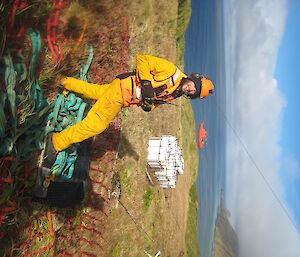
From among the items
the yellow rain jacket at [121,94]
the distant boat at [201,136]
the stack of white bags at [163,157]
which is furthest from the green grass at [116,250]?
the distant boat at [201,136]

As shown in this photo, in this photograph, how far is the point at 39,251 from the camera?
4434 mm

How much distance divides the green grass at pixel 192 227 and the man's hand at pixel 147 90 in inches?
494

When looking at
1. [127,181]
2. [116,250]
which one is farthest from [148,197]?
[116,250]

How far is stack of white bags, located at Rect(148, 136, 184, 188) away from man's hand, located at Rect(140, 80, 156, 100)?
4.86 metres

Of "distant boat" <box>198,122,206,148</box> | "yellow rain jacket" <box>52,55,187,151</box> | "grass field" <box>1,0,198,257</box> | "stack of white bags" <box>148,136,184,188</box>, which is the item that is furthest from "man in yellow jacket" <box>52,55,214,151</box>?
"distant boat" <box>198,122,206,148</box>

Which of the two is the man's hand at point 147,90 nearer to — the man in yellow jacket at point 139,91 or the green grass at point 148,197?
the man in yellow jacket at point 139,91

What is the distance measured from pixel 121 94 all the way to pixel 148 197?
226 inches

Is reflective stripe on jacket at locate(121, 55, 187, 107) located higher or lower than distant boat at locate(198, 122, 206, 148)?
higher

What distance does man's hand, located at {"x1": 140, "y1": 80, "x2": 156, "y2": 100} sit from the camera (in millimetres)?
4297

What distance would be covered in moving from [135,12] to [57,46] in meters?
5.32

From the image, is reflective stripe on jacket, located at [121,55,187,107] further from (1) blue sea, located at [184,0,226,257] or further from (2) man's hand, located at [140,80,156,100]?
(1) blue sea, located at [184,0,226,257]

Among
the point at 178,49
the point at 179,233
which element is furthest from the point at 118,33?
the point at 179,233

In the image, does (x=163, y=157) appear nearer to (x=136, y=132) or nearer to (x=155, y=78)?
(x=136, y=132)

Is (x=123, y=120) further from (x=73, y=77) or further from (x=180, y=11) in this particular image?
(x=180, y=11)
